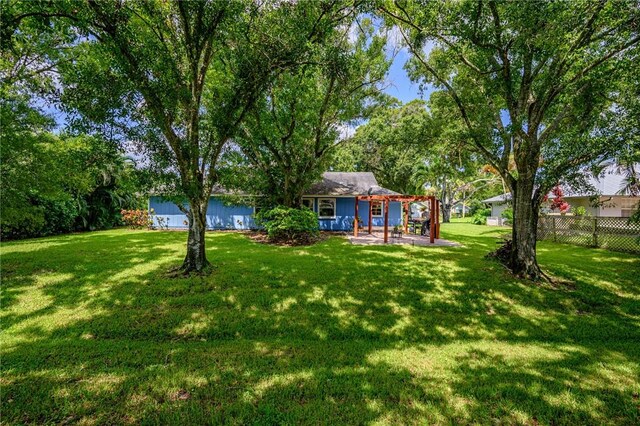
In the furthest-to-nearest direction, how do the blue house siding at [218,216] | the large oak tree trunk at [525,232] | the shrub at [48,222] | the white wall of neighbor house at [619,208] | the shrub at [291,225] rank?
the blue house siding at [218,216] < the white wall of neighbor house at [619,208] < the shrub at [48,222] < the shrub at [291,225] < the large oak tree trunk at [525,232]

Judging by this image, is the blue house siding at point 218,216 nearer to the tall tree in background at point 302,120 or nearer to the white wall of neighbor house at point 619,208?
the tall tree in background at point 302,120

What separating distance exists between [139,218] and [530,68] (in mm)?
20279

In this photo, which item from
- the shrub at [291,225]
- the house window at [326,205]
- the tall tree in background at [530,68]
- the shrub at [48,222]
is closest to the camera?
the tall tree in background at [530,68]

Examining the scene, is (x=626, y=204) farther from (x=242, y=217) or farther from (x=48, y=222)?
Answer: (x=48, y=222)

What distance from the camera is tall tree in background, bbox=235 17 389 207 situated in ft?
35.2

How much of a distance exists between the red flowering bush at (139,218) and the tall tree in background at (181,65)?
12.3m

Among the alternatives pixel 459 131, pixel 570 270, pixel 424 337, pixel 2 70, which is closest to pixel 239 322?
pixel 424 337

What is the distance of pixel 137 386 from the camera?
3000mm

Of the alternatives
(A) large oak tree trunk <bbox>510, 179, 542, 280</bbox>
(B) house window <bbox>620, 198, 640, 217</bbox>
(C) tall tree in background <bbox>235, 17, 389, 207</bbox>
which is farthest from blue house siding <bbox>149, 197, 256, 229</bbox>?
(B) house window <bbox>620, 198, 640, 217</bbox>

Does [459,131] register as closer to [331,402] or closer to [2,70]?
[331,402]

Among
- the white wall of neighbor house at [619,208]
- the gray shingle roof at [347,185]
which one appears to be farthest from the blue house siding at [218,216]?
the white wall of neighbor house at [619,208]

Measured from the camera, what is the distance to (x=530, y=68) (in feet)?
22.9

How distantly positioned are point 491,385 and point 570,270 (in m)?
6.82

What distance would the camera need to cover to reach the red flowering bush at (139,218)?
17.1 metres
